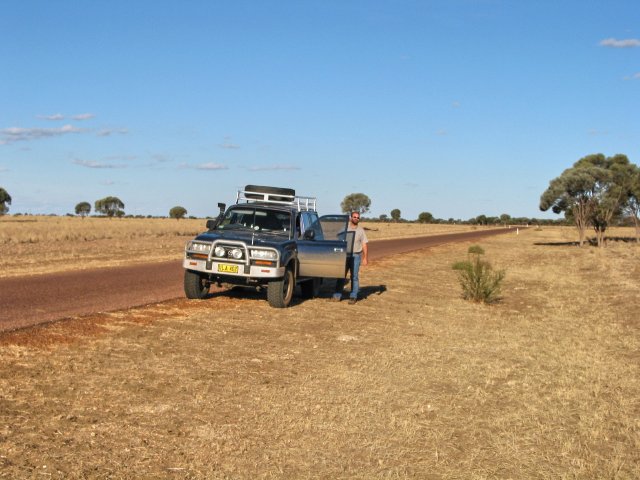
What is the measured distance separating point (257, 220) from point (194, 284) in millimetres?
1800

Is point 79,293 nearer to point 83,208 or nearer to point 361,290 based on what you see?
point 361,290

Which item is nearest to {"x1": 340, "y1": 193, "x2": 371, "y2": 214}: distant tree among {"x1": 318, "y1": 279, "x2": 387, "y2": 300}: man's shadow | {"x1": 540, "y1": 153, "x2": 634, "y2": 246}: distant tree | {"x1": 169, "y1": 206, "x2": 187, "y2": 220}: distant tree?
{"x1": 169, "y1": 206, "x2": 187, "y2": 220}: distant tree

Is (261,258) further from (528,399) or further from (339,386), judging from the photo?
(528,399)

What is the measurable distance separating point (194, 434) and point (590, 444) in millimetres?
3365

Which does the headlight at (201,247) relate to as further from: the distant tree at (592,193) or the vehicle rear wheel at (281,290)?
the distant tree at (592,193)

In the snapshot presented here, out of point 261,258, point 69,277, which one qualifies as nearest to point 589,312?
point 261,258

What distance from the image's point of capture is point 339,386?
7.18 metres

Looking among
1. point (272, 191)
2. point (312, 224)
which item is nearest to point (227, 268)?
point (312, 224)

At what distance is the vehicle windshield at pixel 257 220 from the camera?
13258 millimetres

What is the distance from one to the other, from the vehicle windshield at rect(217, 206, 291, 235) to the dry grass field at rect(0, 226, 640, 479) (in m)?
1.85

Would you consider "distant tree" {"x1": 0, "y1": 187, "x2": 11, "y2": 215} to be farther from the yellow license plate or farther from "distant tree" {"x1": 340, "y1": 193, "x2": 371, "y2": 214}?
the yellow license plate

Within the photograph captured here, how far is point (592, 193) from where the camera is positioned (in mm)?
47656

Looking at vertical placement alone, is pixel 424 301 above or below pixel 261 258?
below

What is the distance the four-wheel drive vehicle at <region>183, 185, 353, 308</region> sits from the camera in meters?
11.8
